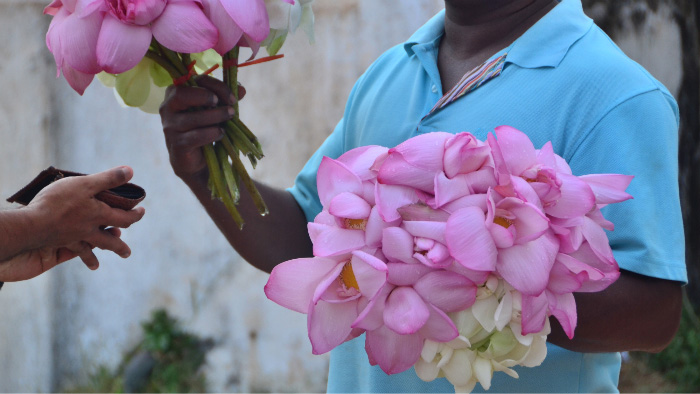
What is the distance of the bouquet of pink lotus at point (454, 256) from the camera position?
3.37 feet

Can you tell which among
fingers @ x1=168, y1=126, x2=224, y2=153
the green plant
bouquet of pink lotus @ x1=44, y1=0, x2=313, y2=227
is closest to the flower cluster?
bouquet of pink lotus @ x1=44, y1=0, x2=313, y2=227

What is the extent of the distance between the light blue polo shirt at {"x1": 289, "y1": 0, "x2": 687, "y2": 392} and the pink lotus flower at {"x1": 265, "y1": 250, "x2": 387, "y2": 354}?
566 millimetres

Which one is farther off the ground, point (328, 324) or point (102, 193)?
point (102, 193)

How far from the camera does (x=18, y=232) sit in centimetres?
181

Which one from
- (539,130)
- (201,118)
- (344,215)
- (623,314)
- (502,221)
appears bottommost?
(623,314)

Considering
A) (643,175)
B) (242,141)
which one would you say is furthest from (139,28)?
(643,175)

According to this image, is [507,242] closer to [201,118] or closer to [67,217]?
[201,118]

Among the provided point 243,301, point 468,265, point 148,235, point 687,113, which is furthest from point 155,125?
point 468,265

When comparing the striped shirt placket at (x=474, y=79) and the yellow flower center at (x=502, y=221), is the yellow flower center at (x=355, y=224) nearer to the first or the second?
the yellow flower center at (x=502, y=221)

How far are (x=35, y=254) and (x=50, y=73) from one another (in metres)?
3.16

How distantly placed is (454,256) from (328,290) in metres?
0.19

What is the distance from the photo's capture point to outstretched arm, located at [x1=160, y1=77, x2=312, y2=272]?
1.63m

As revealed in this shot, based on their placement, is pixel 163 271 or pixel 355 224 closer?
pixel 355 224

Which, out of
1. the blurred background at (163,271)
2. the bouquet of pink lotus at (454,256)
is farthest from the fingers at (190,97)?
the blurred background at (163,271)
